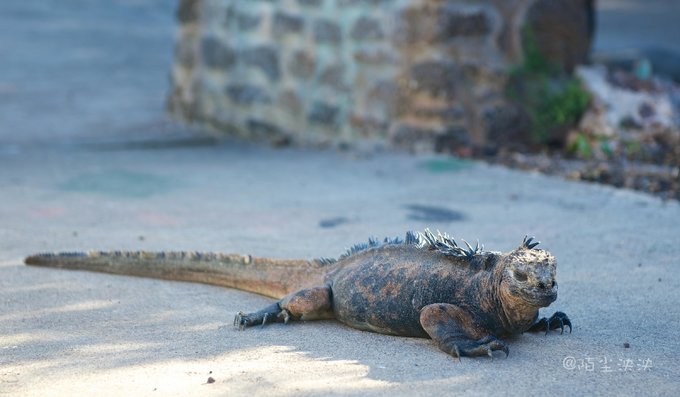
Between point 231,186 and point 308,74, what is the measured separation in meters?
1.77

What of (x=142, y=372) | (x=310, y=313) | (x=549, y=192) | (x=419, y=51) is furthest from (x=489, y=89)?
(x=142, y=372)

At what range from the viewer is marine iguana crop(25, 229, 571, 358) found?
13.8 feet

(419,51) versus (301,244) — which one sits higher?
(419,51)

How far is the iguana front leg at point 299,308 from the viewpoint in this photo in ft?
15.6

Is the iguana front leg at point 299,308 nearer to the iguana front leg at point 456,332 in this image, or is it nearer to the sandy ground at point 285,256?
the sandy ground at point 285,256

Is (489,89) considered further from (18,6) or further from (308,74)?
(18,6)

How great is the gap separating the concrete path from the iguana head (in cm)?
29

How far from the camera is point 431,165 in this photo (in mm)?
8344

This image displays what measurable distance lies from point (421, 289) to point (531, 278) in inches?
23.2

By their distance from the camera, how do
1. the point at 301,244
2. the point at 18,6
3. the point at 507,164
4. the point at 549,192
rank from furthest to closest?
the point at 18,6
the point at 507,164
the point at 549,192
the point at 301,244

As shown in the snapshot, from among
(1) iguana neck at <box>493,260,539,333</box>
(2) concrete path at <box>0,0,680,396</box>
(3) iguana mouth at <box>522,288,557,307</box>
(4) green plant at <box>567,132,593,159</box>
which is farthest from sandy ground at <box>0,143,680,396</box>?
(4) green plant at <box>567,132,593,159</box>

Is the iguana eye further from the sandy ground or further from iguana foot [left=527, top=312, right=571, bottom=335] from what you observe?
iguana foot [left=527, top=312, right=571, bottom=335]

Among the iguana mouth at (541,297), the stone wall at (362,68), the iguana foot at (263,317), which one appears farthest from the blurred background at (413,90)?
the iguana foot at (263,317)

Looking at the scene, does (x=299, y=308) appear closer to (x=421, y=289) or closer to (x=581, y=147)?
(x=421, y=289)
